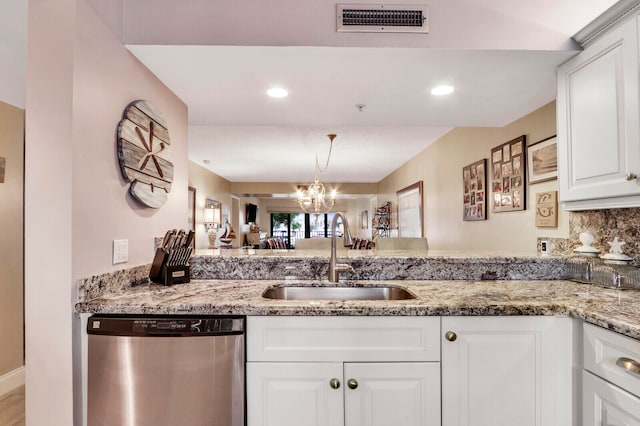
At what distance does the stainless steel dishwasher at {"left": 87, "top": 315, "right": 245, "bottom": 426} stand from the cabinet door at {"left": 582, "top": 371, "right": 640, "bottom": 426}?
1261 millimetres

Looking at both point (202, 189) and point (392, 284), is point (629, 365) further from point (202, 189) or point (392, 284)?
point (202, 189)

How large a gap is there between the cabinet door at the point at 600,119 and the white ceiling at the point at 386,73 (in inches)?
6.2

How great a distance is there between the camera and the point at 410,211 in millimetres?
5629

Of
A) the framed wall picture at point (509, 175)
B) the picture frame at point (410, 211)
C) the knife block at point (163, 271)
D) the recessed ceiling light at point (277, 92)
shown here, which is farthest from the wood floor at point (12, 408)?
the picture frame at point (410, 211)

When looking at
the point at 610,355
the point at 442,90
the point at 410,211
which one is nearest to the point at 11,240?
the point at 442,90

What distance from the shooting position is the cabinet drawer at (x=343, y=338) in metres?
1.26

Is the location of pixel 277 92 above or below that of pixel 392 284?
above

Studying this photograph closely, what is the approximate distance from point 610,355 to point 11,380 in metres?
3.76

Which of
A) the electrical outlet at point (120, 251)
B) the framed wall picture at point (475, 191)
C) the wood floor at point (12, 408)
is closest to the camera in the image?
the electrical outlet at point (120, 251)

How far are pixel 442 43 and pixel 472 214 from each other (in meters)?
2.19

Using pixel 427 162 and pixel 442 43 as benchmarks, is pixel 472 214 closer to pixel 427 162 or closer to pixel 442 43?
pixel 427 162

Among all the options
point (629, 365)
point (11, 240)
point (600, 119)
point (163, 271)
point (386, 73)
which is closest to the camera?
point (629, 365)

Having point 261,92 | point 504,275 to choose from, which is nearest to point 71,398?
point 261,92

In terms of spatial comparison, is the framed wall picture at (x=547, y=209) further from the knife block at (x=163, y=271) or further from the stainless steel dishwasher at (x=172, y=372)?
the knife block at (x=163, y=271)
